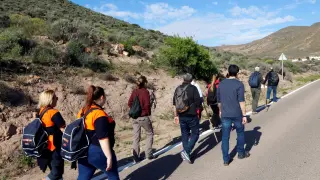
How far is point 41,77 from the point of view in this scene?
1135 centimetres

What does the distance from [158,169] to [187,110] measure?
1.32 m

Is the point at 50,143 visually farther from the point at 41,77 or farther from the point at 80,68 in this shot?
the point at 80,68

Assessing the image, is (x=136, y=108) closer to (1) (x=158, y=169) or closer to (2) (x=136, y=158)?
(2) (x=136, y=158)

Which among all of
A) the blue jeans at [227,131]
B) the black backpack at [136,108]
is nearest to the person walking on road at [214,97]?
the blue jeans at [227,131]

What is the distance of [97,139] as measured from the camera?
382cm

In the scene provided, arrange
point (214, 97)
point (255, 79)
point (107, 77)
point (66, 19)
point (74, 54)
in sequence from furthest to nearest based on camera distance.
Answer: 1. point (66, 19)
2. point (74, 54)
3. point (107, 77)
4. point (255, 79)
5. point (214, 97)

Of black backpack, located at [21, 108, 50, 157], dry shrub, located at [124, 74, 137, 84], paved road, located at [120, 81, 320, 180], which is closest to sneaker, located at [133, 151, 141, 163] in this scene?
paved road, located at [120, 81, 320, 180]

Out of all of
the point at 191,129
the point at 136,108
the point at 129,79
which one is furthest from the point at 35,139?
the point at 129,79

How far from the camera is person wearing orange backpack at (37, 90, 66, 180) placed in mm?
4504

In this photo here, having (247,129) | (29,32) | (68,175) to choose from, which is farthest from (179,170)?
(29,32)

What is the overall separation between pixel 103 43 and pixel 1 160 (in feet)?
39.0

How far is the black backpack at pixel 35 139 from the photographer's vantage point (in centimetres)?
432

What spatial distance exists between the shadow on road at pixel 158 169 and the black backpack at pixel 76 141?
2.28 metres

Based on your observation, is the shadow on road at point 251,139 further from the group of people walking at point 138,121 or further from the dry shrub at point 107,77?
the dry shrub at point 107,77
